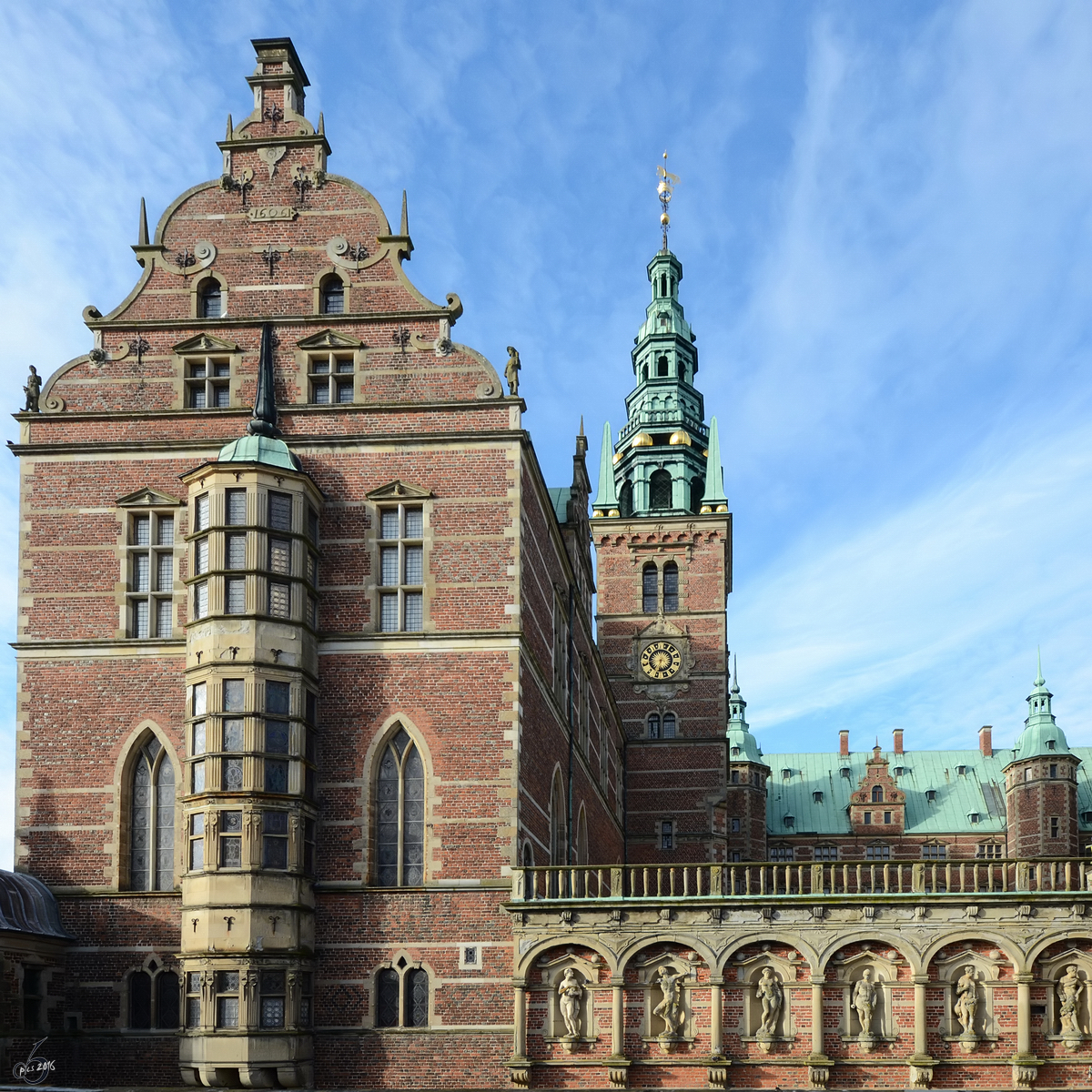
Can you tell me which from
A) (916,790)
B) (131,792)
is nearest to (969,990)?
(131,792)

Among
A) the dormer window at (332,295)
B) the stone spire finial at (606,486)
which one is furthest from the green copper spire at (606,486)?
the dormer window at (332,295)

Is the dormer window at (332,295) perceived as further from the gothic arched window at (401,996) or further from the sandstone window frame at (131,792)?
the gothic arched window at (401,996)

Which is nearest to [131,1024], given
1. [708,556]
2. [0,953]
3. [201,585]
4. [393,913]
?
[0,953]

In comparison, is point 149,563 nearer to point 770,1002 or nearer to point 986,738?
point 770,1002

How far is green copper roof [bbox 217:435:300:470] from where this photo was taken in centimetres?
2603

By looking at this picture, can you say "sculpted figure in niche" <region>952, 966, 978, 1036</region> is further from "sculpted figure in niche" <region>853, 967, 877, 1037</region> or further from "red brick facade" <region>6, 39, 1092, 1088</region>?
"sculpted figure in niche" <region>853, 967, 877, 1037</region>

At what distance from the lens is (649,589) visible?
195ft

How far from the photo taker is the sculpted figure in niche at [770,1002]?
963 inches

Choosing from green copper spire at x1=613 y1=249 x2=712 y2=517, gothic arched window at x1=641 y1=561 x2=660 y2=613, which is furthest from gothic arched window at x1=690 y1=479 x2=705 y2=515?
gothic arched window at x1=641 y1=561 x2=660 y2=613

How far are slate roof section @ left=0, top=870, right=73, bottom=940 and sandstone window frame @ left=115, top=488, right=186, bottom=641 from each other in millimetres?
4572

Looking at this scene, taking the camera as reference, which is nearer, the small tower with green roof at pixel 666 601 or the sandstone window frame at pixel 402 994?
the sandstone window frame at pixel 402 994

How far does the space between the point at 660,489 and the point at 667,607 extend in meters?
5.46

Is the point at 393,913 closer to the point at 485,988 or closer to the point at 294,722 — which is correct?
the point at 485,988

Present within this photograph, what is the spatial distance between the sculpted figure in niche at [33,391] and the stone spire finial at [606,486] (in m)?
33.8
